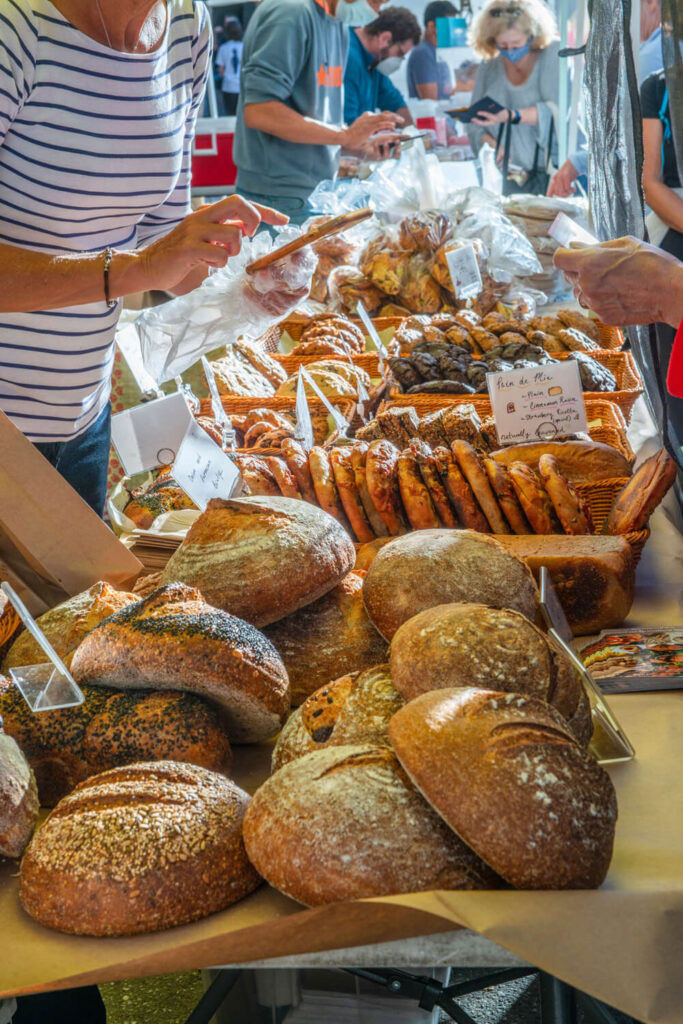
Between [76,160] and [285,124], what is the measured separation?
2681mm

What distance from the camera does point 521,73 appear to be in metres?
6.82

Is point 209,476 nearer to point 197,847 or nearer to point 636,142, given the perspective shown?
point 197,847

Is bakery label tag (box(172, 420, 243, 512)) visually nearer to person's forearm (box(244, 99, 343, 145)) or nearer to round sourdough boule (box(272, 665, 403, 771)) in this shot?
round sourdough boule (box(272, 665, 403, 771))

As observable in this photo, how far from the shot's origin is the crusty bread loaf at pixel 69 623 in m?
1.35

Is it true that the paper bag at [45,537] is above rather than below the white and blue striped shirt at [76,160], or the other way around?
below

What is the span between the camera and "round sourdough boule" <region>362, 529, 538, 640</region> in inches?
53.1

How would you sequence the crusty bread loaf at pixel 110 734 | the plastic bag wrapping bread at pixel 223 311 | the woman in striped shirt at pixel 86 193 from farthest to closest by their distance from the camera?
the plastic bag wrapping bread at pixel 223 311 < the woman in striped shirt at pixel 86 193 < the crusty bread loaf at pixel 110 734

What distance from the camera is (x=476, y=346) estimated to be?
3105 mm

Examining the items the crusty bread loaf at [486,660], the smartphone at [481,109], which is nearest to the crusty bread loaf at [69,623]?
the crusty bread loaf at [486,660]

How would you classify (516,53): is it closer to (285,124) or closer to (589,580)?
(285,124)

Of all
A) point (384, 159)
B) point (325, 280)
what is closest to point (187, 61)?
point (325, 280)

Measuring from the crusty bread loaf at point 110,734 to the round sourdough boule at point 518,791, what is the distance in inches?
12.0

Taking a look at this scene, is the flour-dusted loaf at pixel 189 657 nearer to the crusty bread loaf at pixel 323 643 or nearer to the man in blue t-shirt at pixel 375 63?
the crusty bread loaf at pixel 323 643

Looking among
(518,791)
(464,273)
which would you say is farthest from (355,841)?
(464,273)
